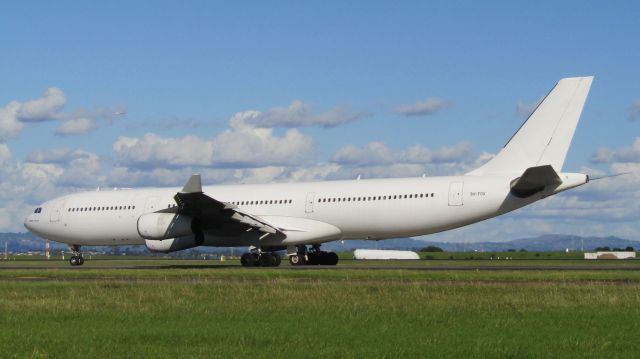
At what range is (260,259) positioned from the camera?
46625 mm

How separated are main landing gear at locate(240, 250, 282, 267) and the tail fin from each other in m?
12.4

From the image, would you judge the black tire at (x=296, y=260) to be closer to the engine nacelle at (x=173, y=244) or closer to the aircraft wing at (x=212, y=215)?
the aircraft wing at (x=212, y=215)

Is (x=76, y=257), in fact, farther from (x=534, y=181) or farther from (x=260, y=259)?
(x=534, y=181)

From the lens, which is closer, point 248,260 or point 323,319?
point 323,319

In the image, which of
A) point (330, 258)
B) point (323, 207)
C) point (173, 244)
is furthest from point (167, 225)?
point (330, 258)

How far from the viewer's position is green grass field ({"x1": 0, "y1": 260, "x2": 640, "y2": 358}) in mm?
13562

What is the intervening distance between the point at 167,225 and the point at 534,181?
17.4m

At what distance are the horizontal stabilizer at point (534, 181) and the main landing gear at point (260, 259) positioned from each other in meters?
12.6

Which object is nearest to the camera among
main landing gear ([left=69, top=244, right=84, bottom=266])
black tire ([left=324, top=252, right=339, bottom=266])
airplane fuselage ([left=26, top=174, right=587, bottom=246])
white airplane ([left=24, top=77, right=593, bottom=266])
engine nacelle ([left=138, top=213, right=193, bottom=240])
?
white airplane ([left=24, top=77, right=593, bottom=266])

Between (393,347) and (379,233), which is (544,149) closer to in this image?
(379,233)

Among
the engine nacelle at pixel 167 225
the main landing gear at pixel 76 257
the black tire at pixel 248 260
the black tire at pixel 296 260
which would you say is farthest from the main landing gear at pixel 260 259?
the main landing gear at pixel 76 257

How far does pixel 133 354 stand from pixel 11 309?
816 cm

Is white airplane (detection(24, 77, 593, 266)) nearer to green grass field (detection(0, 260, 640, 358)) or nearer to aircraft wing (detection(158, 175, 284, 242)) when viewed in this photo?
aircraft wing (detection(158, 175, 284, 242))

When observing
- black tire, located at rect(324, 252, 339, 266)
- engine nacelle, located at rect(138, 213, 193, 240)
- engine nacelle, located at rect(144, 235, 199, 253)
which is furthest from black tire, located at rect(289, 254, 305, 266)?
engine nacelle, located at rect(138, 213, 193, 240)
